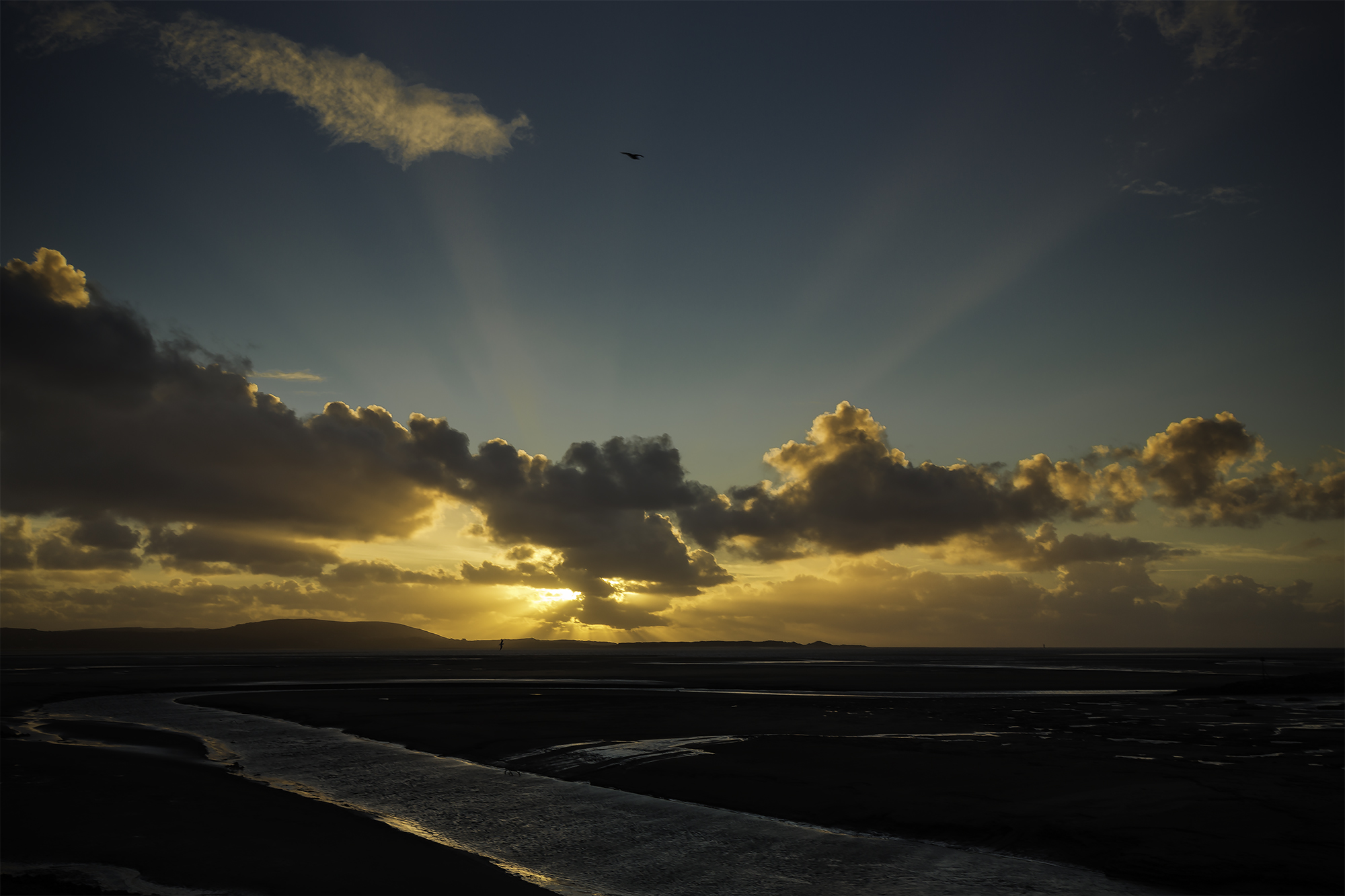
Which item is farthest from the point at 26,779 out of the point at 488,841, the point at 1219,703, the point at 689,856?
the point at 1219,703

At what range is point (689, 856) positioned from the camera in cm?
1150

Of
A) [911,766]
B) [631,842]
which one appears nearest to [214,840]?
[631,842]

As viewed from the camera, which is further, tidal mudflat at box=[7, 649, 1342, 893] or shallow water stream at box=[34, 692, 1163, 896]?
tidal mudflat at box=[7, 649, 1342, 893]

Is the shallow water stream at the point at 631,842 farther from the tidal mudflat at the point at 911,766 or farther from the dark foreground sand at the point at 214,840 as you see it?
the dark foreground sand at the point at 214,840

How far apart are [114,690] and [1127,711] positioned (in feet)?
185

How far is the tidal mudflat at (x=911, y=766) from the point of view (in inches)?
440

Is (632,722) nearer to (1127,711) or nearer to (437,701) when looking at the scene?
(437,701)

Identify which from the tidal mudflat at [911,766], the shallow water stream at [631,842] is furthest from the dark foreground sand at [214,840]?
the shallow water stream at [631,842]

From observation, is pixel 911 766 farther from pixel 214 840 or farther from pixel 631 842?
pixel 214 840

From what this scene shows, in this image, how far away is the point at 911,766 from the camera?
723 inches

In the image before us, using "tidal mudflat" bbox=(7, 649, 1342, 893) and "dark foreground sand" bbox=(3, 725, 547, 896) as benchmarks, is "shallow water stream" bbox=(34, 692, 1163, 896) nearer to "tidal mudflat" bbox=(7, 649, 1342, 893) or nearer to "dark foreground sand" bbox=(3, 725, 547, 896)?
"tidal mudflat" bbox=(7, 649, 1342, 893)

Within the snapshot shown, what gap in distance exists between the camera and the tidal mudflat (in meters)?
11.2

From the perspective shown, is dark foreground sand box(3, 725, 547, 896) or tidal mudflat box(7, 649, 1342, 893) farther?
tidal mudflat box(7, 649, 1342, 893)

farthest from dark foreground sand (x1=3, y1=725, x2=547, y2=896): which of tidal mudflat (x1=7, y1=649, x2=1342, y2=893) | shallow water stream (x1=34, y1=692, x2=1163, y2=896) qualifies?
shallow water stream (x1=34, y1=692, x2=1163, y2=896)
